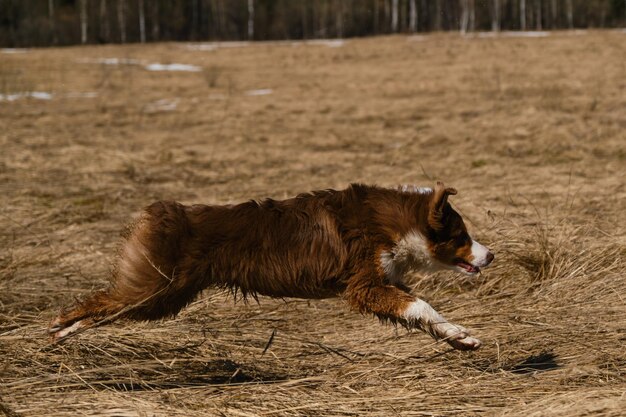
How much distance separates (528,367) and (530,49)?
86.1 ft

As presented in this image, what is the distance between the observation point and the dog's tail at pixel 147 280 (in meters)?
5.14

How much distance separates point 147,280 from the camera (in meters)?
5.15

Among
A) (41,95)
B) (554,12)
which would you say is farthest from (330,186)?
(554,12)

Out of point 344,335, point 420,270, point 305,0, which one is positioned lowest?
point 344,335

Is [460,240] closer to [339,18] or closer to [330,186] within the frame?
[330,186]

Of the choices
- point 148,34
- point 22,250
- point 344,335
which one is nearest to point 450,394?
point 344,335

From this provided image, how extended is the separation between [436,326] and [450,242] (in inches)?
30.0

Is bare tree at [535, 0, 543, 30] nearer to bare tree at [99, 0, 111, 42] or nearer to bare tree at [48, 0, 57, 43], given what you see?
bare tree at [99, 0, 111, 42]

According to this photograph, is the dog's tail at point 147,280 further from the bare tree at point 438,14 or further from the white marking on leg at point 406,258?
the bare tree at point 438,14

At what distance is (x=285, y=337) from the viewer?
5980mm

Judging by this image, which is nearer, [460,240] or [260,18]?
[460,240]

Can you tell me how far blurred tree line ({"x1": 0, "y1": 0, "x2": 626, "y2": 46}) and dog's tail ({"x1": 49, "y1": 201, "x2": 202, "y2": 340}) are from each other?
144ft

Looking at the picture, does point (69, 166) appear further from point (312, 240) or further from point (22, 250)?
point (312, 240)

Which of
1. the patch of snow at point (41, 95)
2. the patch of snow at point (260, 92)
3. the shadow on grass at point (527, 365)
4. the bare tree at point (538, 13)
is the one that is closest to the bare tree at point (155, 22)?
the bare tree at point (538, 13)
